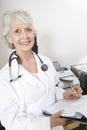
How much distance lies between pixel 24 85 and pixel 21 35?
302mm

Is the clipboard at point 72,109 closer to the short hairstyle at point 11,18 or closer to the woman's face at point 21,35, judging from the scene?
the woman's face at point 21,35

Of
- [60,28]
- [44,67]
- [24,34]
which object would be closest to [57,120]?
[44,67]

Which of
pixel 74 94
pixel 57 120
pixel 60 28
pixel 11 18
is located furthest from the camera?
pixel 60 28

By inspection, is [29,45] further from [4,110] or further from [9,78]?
[4,110]

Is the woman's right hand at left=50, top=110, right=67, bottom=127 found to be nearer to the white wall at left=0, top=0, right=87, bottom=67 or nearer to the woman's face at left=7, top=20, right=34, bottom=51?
the woman's face at left=7, top=20, right=34, bottom=51

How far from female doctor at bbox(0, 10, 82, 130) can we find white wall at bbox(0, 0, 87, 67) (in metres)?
0.95

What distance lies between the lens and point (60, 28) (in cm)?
255

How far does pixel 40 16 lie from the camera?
242 cm

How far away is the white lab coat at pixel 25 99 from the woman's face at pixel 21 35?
Result: 115 millimetres

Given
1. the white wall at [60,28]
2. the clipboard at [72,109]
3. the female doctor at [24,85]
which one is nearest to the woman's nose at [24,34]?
Result: the female doctor at [24,85]

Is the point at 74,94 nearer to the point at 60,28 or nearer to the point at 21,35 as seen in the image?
the point at 21,35

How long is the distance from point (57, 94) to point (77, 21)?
136 centimetres

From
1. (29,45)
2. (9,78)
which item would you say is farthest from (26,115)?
(29,45)

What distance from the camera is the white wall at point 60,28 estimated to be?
2393 mm
